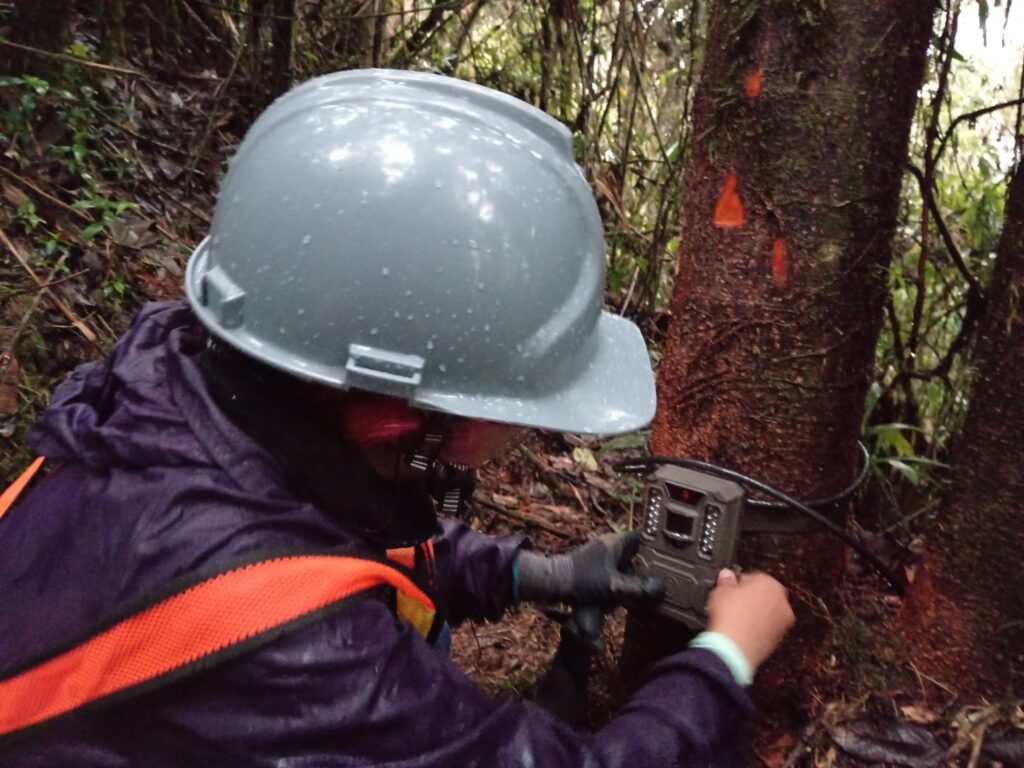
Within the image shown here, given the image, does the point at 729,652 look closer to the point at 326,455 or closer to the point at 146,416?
the point at 326,455

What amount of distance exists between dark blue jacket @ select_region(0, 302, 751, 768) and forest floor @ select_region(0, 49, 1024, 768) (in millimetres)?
454

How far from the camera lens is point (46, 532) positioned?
1.38 m

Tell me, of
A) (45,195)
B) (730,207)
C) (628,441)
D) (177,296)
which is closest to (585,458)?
(628,441)

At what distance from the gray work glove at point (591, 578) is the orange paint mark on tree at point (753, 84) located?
1000mm

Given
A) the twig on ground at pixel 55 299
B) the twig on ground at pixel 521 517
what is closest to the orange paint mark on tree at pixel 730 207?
the twig on ground at pixel 521 517

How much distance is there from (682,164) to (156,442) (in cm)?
293

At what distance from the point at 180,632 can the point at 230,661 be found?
0.28 feet

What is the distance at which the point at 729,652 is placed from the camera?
59.0 inches

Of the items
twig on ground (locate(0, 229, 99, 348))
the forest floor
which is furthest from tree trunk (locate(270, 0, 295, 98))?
twig on ground (locate(0, 229, 99, 348))

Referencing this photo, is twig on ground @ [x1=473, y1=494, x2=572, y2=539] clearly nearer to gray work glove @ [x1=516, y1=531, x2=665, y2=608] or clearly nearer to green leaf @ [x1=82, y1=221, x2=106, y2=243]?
gray work glove @ [x1=516, y1=531, x2=665, y2=608]

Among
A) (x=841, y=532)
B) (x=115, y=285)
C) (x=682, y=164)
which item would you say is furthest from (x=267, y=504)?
(x=682, y=164)

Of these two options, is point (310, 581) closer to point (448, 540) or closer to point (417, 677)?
point (417, 677)

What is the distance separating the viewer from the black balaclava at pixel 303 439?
4.57 feet

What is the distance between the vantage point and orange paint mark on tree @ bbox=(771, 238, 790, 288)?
66.2 inches
